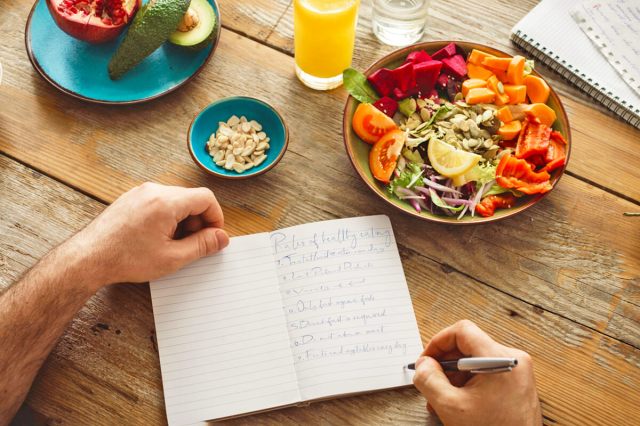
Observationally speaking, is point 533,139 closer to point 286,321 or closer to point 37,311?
point 286,321

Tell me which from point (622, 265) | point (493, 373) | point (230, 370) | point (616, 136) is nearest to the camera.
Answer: point (493, 373)

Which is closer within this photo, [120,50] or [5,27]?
[120,50]

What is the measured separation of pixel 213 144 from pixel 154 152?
0.14 metres

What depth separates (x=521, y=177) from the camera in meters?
1.17

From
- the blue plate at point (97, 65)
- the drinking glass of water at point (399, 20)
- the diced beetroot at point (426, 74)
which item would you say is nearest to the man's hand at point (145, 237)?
the blue plate at point (97, 65)

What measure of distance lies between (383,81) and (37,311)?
0.79 m

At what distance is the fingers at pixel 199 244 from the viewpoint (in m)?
1.10

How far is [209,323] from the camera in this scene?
1.10m

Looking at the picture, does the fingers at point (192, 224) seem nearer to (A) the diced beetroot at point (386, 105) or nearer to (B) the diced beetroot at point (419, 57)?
(A) the diced beetroot at point (386, 105)

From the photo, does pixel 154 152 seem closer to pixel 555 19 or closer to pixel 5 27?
pixel 5 27

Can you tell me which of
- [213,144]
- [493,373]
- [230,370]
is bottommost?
[230,370]

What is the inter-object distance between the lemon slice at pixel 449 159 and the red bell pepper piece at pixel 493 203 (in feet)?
0.24

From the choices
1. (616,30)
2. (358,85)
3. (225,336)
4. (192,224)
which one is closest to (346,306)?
(225,336)

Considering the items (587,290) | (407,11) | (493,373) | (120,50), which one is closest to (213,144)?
(120,50)
